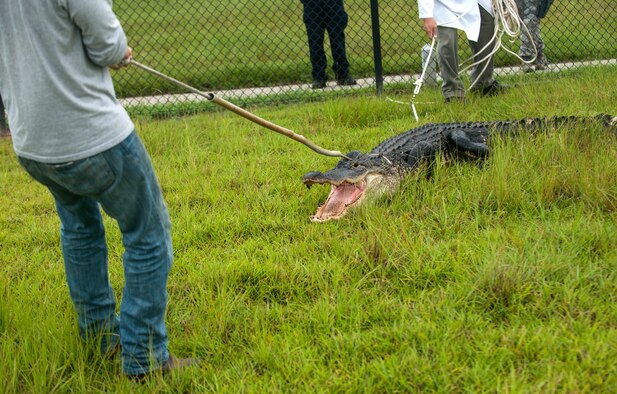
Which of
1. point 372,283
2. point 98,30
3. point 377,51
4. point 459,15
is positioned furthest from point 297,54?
point 98,30

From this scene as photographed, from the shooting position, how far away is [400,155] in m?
4.18

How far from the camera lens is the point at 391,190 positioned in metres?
3.89

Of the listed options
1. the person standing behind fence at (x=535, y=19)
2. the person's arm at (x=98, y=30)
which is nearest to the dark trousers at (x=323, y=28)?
the person standing behind fence at (x=535, y=19)

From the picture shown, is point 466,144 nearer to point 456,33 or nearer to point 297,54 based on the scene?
point 456,33

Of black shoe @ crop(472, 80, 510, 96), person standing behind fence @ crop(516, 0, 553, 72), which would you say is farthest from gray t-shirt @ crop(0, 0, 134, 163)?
person standing behind fence @ crop(516, 0, 553, 72)

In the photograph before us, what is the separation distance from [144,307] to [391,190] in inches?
74.9

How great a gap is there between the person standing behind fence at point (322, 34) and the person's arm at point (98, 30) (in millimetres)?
5145

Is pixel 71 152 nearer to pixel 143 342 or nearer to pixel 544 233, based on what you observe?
pixel 143 342

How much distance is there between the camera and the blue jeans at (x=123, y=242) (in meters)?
2.12

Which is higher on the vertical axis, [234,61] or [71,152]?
[71,152]

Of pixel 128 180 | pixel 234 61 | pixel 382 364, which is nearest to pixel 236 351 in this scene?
pixel 382 364

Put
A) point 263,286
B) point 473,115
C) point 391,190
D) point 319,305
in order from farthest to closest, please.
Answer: point 473,115 < point 391,190 < point 263,286 < point 319,305

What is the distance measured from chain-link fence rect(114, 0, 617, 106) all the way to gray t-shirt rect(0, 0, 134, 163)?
480cm

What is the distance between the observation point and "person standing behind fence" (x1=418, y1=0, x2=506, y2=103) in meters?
5.66
